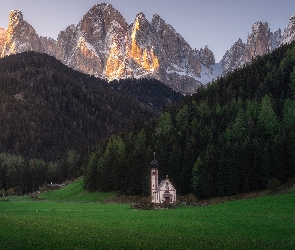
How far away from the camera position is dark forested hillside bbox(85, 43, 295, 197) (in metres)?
76.2

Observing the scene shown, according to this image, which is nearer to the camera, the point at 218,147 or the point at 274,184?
the point at 274,184

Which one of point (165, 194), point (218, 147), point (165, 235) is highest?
point (218, 147)

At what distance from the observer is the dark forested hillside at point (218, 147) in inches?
3000

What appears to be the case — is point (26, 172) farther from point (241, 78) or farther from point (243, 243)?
point (243, 243)

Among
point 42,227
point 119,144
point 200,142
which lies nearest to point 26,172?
point 119,144

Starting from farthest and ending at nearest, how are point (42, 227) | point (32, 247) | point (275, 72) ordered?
point (275, 72), point (42, 227), point (32, 247)

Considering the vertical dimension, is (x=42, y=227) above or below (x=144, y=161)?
below

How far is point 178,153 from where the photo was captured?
8975cm

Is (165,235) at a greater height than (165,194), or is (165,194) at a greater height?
(165,194)

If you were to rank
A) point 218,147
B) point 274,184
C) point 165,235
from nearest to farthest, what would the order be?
point 165,235 < point 274,184 < point 218,147

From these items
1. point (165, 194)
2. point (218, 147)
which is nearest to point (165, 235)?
point (165, 194)

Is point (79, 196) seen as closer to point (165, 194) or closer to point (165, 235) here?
point (165, 194)

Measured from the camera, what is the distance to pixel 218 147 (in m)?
84.2

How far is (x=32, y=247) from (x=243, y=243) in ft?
46.5
